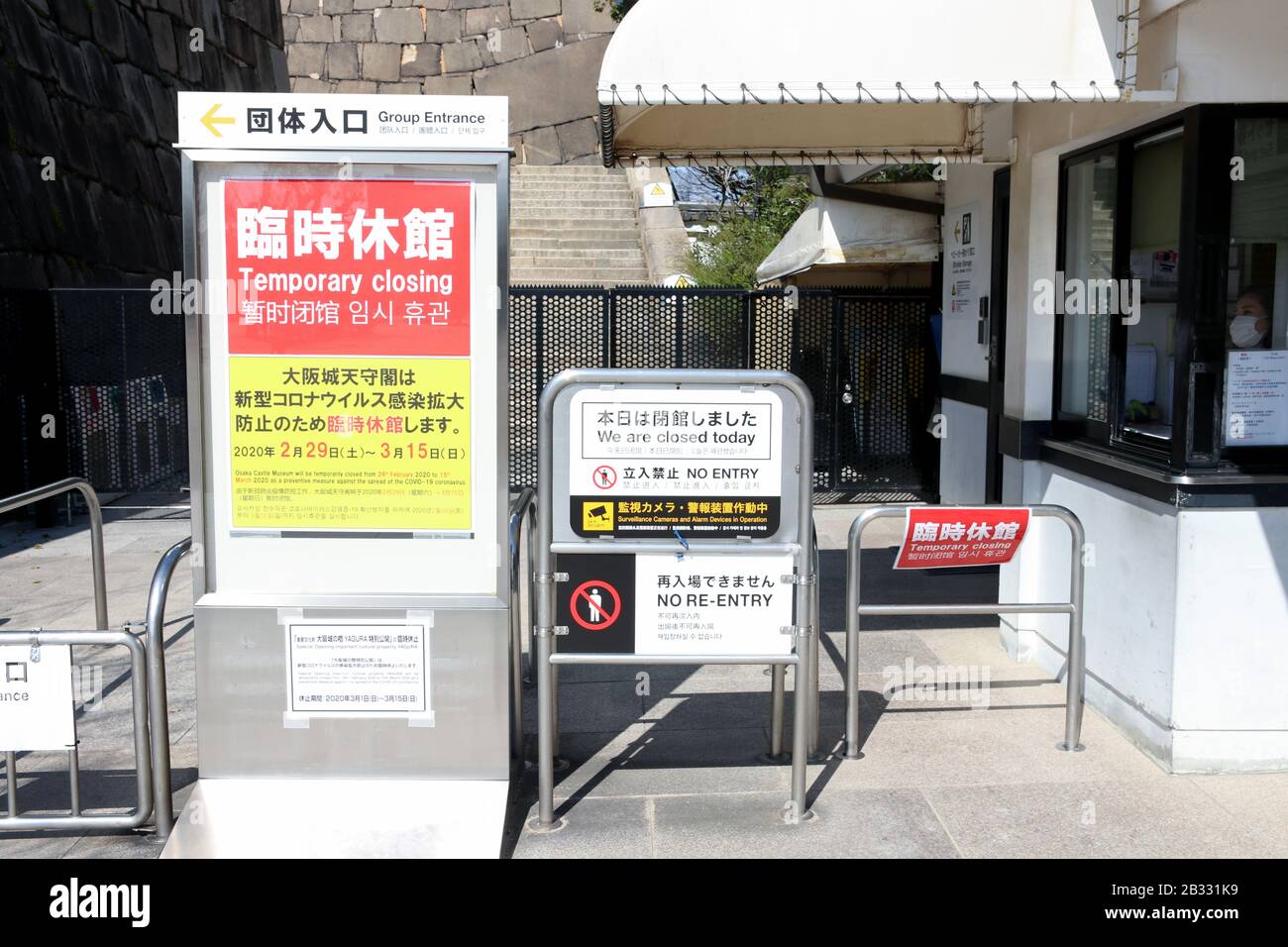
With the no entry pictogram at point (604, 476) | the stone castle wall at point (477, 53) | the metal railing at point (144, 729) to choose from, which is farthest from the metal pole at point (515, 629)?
the stone castle wall at point (477, 53)

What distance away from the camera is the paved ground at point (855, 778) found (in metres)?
4.25

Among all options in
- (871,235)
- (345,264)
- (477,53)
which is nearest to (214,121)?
(345,264)

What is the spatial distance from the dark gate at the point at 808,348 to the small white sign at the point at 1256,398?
706 centimetres

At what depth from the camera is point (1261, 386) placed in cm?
479

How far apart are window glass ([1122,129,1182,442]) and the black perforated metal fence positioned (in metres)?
6.31

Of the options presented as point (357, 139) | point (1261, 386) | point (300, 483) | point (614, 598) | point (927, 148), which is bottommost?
point (614, 598)

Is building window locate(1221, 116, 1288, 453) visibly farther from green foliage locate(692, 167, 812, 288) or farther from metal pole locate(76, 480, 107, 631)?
green foliage locate(692, 167, 812, 288)

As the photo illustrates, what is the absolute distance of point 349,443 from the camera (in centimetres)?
419

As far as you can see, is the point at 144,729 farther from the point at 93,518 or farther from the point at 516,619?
the point at 93,518

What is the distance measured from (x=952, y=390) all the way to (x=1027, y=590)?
2.70m

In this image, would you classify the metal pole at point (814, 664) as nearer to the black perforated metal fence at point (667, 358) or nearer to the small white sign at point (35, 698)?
the small white sign at point (35, 698)

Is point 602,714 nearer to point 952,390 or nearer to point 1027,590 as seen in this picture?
point 1027,590

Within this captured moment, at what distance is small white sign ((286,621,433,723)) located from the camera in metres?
4.26

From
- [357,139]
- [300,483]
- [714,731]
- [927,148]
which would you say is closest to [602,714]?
[714,731]
